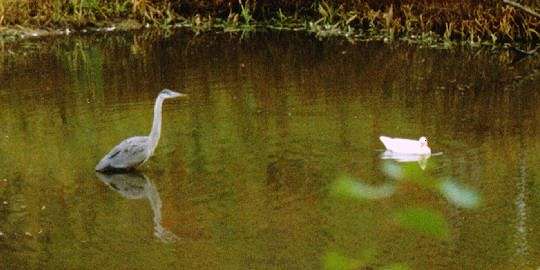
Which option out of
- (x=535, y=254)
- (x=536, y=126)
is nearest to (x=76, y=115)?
(x=536, y=126)

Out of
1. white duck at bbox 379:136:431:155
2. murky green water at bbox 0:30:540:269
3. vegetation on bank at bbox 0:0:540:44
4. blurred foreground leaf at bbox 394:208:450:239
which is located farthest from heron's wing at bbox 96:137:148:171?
vegetation on bank at bbox 0:0:540:44

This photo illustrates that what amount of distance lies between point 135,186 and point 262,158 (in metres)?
0.99

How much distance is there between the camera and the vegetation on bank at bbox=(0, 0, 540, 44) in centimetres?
1279

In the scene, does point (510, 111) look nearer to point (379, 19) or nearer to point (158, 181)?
point (158, 181)

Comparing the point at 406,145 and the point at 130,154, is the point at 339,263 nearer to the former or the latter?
the point at 130,154

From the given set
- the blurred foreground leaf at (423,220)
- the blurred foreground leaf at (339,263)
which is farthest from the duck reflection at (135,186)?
the blurred foreground leaf at (423,220)

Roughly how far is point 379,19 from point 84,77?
4695 millimetres

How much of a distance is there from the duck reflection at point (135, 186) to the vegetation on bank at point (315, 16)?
6.70 meters

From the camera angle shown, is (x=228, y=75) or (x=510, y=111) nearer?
(x=510, y=111)

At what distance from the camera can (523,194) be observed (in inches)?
248

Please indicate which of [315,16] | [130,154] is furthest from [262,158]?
[315,16]

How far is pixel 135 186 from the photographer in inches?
270

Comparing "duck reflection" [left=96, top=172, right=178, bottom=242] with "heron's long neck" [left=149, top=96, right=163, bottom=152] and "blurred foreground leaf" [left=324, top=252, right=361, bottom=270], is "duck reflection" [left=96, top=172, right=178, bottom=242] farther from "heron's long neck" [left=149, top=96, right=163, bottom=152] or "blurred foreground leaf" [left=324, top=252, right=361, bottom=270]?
"blurred foreground leaf" [left=324, top=252, right=361, bottom=270]

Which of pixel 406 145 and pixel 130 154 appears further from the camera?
pixel 406 145
